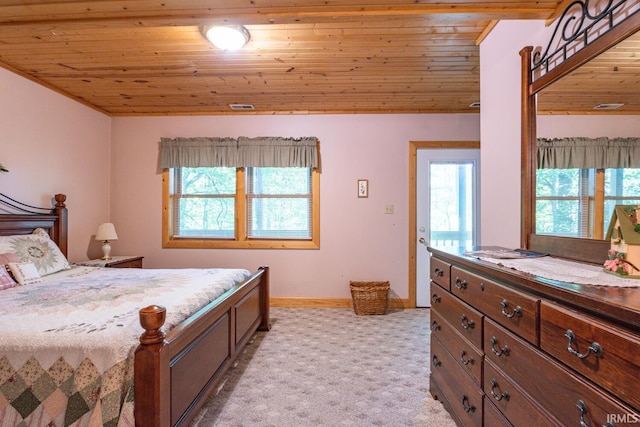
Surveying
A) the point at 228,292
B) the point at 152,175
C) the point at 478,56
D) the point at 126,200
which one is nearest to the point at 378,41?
the point at 478,56

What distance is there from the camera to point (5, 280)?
7.44 feet

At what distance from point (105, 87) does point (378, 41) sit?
2940mm

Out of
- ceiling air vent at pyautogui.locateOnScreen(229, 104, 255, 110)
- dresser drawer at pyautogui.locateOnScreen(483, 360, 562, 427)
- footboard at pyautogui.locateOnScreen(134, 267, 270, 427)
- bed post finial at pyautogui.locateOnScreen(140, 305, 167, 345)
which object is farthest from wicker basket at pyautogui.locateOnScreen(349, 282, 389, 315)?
bed post finial at pyautogui.locateOnScreen(140, 305, 167, 345)

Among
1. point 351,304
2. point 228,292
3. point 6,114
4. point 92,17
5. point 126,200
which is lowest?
point 351,304

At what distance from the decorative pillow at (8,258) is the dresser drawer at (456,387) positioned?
312 centimetres

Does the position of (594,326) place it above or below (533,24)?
below

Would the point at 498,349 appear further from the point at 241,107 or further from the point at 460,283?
the point at 241,107

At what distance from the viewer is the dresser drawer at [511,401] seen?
3.36 feet

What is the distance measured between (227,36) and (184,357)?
2186mm

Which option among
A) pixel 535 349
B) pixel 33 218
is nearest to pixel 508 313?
pixel 535 349

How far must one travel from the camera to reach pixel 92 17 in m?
2.09

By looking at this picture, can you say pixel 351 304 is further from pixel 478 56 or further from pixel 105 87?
pixel 105 87

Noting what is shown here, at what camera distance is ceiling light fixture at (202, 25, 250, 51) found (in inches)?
91.5

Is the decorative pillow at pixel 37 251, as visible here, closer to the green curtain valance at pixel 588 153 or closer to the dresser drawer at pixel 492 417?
the dresser drawer at pixel 492 417
